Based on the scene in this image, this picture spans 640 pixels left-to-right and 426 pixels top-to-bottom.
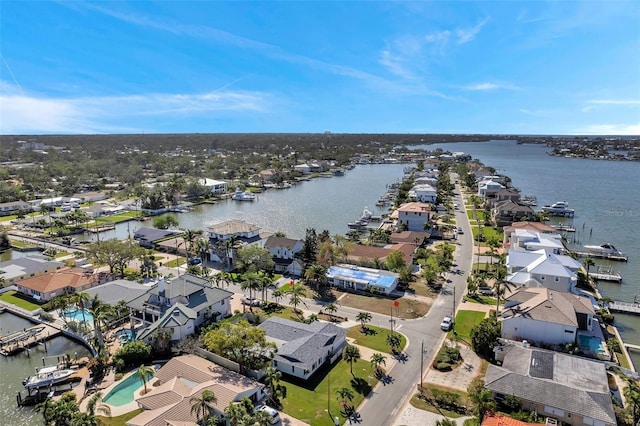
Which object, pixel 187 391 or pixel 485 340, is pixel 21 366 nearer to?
pixel 187 391

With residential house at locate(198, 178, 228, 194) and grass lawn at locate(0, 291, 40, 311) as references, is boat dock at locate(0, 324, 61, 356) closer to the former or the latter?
grass lawn at locate(0, 291, 40, 311)

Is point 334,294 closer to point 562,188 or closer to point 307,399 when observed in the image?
point 307,399

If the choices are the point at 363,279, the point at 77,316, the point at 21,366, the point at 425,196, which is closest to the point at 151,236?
the point at 77,316

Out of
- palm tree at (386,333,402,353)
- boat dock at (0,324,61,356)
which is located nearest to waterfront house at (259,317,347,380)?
palm tree at (386,333,402,353)

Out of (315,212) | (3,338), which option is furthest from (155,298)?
(315,212)

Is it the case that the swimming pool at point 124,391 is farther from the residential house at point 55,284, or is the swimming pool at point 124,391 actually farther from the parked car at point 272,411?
the residential house at point 55,284

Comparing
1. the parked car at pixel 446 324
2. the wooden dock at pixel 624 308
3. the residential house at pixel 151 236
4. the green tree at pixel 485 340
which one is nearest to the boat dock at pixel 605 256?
the wooden dock at pixel 624 308

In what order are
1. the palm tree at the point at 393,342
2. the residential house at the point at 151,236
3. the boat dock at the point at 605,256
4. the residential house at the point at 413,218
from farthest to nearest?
1. the residential house at the point at 413,218
2. the residential house at the point at 151,236
3. the boat dock at the point at 605,256
4. the palm tree at the point at 393,342

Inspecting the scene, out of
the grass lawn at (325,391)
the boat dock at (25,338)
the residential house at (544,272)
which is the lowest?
the boat dock at (25,338)
